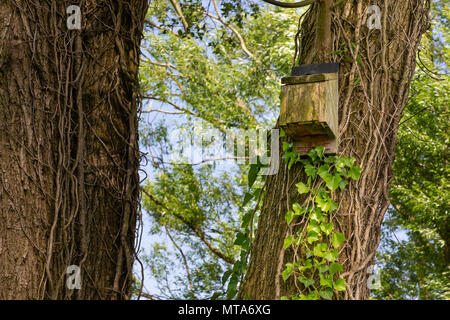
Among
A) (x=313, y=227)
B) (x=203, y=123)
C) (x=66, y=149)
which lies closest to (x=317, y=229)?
(x=313, y=227)

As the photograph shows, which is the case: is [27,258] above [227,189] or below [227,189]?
below

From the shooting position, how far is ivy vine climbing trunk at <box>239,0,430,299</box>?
8.04 feet

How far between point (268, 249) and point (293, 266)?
171 mm

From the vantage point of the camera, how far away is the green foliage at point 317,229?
235 cm

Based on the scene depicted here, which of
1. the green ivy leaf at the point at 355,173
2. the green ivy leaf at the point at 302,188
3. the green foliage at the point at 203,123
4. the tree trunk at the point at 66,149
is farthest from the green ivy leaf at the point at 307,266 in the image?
the green foliage at the point at 203,123

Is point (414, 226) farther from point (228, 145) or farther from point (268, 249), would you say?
point (268, 249)

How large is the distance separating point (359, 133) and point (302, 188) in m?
0.38

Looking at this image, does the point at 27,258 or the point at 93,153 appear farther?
the point at 93,153

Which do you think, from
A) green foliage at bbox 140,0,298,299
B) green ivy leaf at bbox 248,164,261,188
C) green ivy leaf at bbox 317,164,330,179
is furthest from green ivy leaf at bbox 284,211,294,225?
green foliage at bbox 140,0,298,299

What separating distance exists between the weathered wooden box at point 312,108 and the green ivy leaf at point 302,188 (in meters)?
0.17

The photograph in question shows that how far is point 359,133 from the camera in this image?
258 cm

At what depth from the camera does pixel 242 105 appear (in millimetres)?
8234

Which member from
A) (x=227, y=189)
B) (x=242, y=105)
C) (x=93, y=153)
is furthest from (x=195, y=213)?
(x=93, y=153)

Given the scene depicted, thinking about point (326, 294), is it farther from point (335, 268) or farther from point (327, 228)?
point (327, 228)
